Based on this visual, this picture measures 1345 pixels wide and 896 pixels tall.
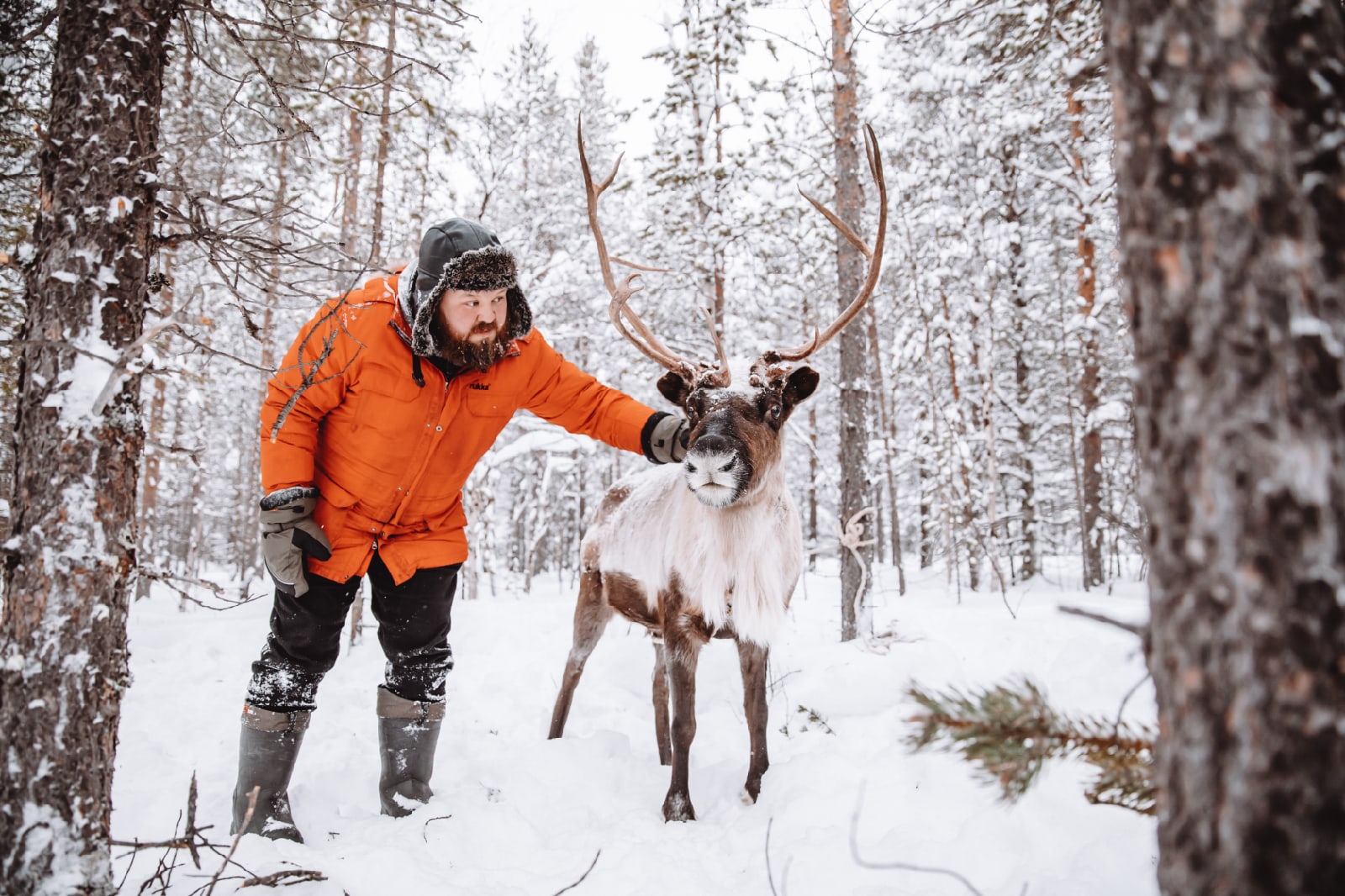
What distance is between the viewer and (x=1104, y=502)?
12.3 metres

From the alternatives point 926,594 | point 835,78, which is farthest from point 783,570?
point 926,594

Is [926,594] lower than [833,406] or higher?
lower

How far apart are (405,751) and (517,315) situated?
211 centimetres

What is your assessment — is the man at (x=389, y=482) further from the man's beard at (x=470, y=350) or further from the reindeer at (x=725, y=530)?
the reindeer at (x=725, y=530)

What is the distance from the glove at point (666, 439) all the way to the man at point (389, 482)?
19 mm

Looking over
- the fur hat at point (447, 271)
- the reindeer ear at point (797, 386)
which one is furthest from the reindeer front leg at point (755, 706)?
the fur hat at point (447, 271)

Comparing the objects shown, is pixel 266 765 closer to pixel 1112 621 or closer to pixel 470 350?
pixel 470 350

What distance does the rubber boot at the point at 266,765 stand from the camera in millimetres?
2834

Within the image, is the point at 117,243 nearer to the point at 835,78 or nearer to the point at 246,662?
the point at 246,662

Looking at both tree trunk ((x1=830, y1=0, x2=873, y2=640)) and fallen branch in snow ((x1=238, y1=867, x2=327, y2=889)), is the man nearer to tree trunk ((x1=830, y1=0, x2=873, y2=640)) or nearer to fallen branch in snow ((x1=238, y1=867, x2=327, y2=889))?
fallen branch in snow ((x1=238, y1=867, x2=327, y2=889))

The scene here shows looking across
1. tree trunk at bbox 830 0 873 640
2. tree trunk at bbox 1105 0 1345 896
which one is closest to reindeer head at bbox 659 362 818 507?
tree trunk at bbox 1105 0 1345 896

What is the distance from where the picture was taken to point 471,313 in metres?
3.05

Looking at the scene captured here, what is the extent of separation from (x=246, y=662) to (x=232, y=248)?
5722 millimetres

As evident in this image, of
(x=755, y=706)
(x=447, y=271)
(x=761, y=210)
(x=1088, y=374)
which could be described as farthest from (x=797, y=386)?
(x=1088, y=374)
